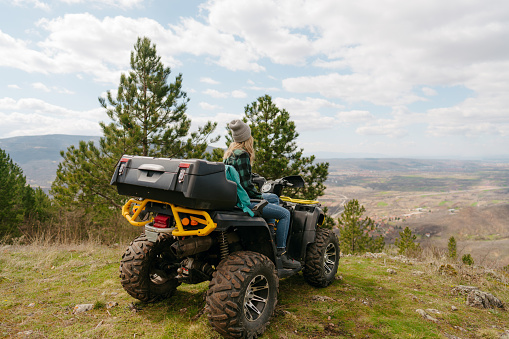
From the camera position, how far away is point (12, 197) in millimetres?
19859

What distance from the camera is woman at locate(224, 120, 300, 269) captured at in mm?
3473

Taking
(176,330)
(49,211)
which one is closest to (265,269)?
(176,330)

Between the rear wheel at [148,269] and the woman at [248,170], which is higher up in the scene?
the woman at [248,170]

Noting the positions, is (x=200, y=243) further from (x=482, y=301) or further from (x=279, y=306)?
(x=482, y=301)

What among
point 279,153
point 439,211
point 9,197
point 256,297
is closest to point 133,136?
point 279,153

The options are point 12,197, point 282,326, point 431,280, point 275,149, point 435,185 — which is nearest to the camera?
point 282,326

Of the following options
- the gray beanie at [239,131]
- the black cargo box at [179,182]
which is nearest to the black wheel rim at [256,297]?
the black cargo box at [179,182]

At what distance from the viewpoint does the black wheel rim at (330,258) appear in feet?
15.7

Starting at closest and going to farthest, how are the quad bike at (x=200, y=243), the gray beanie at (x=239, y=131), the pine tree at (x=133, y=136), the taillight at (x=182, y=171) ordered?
the taillight at (x=182, y=171) < the quad bike at (x=200, y=243) < the gray beanie at (x=239, y=131) < the pine tree at (x=133, y=136)

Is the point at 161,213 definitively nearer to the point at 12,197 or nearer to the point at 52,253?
the point at 52,253

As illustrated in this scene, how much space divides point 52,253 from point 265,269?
4.97m

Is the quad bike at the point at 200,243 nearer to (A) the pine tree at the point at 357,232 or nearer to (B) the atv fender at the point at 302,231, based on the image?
(B) the atv fender at the point at 302,231

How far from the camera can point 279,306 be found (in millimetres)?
3762

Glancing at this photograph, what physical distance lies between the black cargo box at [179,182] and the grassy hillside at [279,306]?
135 cm
